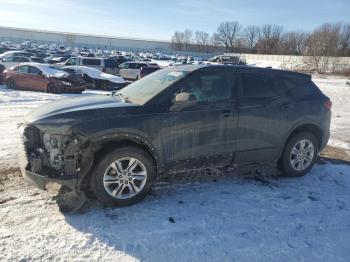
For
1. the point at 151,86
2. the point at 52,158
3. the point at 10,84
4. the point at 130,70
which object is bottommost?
the point at 10,84

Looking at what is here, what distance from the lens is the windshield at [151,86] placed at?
192 inches

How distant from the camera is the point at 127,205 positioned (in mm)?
4574

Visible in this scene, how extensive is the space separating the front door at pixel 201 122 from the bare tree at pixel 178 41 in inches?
5554

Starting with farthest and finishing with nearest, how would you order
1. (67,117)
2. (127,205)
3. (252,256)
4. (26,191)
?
(26,191) < (127,205) < (67,117) < (252,256)

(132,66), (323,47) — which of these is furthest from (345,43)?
(132,66)

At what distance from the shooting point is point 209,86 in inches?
203

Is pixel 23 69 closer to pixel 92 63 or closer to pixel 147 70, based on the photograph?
pixel 92 63

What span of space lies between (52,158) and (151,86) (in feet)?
5.71

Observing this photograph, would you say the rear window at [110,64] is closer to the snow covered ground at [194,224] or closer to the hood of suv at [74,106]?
the snow covered ground at [194,224]

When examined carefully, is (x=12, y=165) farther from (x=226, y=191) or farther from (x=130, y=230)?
(x=226, y=191)

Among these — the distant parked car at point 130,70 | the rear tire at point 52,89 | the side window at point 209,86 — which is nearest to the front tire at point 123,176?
the side window at point 209,86

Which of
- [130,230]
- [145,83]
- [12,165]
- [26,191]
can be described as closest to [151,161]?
[130,230]

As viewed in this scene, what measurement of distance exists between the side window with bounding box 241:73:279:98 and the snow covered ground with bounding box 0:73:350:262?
1370 mm

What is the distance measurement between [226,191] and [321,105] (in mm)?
2327
